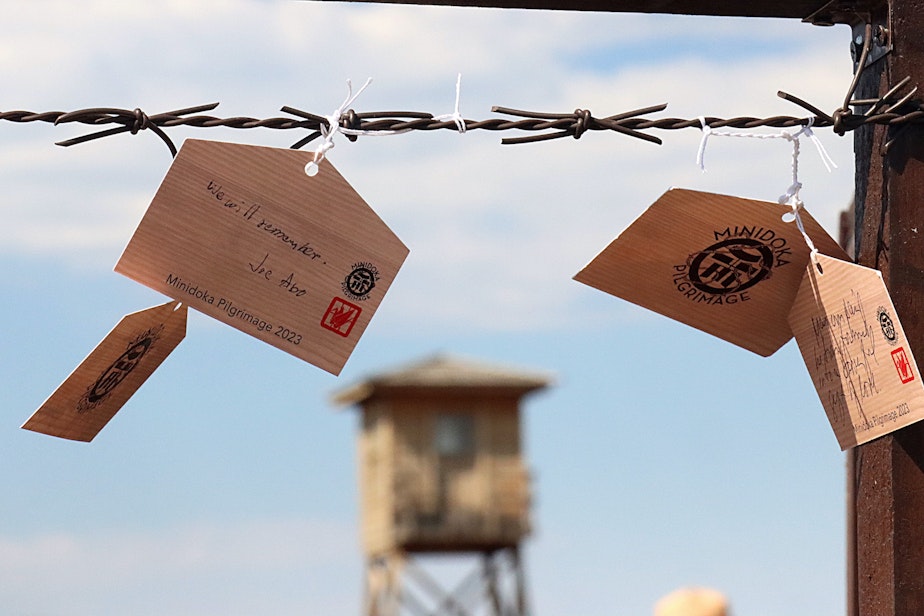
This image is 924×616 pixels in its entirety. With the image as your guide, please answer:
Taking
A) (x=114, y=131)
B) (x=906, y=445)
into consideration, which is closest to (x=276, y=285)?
(x=114, y=131)

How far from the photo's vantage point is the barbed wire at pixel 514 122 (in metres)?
2.16

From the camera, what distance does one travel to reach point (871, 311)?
7.69 feet

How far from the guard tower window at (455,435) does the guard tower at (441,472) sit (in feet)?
0.05

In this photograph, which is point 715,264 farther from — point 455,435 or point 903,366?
point 455,435

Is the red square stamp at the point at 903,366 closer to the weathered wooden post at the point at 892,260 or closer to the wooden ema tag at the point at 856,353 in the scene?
the wooden ema tag at the point at 856,353

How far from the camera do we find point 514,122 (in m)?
2.26

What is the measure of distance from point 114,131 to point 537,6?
844 millimetres

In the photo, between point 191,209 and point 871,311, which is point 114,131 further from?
point 871,311

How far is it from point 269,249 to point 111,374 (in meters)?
0.35

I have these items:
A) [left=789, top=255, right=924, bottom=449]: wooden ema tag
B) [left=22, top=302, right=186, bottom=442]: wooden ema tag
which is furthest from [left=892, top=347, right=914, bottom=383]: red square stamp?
[left=22, top=302, right=186, bottom=442]: wooden ema tag

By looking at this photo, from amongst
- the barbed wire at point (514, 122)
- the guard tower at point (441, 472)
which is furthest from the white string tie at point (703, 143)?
the guard tower at point (441, 472)

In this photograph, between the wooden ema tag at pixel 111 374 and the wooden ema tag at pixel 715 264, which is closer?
the wooden ema tag at pixel 111 374

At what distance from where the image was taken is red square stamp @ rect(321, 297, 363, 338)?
2.28 m

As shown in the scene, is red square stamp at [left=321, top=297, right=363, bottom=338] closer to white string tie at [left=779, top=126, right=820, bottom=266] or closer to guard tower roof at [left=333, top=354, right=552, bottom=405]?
white string tie at [left=779, top=126, right=820, bottom=266]
